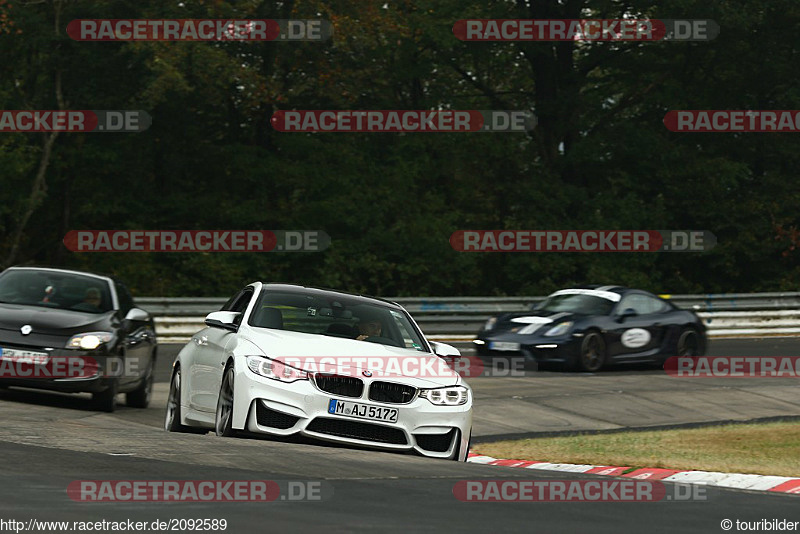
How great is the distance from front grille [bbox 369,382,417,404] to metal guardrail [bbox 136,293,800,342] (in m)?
16.2

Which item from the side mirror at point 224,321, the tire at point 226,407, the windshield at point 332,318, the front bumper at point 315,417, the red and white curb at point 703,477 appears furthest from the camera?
the windshield at point 332,318

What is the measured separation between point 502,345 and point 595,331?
152 centimetres

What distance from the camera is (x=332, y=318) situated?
11320 millimetres

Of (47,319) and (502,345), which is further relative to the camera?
(502,345)

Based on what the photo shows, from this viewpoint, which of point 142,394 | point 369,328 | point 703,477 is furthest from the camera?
point 142,394

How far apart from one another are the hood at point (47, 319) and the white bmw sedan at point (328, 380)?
98.5 inches

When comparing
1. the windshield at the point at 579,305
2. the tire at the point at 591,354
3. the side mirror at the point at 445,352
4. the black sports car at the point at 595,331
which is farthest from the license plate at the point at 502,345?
the side mirror at the point at 445,352

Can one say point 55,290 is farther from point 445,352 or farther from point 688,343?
point 688,343

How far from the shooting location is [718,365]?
23.1 metres

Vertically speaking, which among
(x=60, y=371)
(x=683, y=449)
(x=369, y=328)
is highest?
(x=369, y=328)

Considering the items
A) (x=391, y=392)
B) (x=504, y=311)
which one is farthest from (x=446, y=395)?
(x=504, y=311)

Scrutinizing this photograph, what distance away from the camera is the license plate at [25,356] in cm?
1323

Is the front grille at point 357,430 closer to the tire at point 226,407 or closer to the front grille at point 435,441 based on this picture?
the front grille at point 435,441

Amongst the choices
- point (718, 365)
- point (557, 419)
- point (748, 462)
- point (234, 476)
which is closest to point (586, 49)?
point (718, 365)
